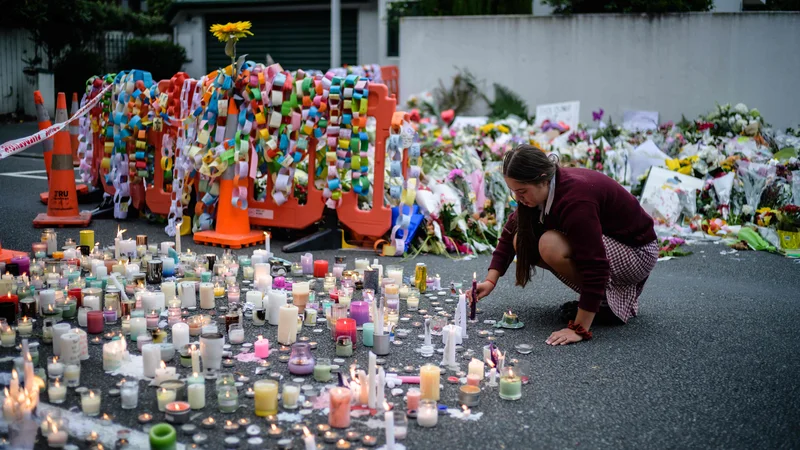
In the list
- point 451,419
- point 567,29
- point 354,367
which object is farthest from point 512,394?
point 567,29

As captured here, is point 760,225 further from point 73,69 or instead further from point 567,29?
point 73,69

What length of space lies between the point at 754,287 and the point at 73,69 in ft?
56.8

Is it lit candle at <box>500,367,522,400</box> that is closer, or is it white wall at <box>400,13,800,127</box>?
lit candle at <box>500,367,522,400</box>

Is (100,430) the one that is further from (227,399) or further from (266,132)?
(266,132)

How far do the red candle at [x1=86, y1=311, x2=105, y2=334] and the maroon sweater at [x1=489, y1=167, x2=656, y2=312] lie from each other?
7.79 ft

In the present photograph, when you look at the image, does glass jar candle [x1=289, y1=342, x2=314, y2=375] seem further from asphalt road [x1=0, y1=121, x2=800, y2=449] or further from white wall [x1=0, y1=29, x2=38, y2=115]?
white wall [x1=0, y1=29, x2=38, y2=115]

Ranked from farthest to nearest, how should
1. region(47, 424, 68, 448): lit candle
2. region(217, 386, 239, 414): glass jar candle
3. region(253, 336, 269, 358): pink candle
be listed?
region(253, 336, 269, 358): pink candle, region(217, 386, 239, 414): glass jar candle, region(47, 424, 68, 448): lit candle

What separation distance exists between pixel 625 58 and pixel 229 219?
28.0 feet

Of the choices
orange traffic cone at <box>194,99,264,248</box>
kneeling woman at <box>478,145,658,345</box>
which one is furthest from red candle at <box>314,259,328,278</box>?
kneeling woman at <box>478,145,658,345</box>

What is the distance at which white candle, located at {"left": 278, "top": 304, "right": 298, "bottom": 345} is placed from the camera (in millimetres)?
3973

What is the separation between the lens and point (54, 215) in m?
7.06

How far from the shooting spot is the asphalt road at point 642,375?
3.02 m

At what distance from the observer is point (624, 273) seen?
428 centimetres

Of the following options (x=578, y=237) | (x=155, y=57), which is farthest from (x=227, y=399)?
(x=155, y=57)
